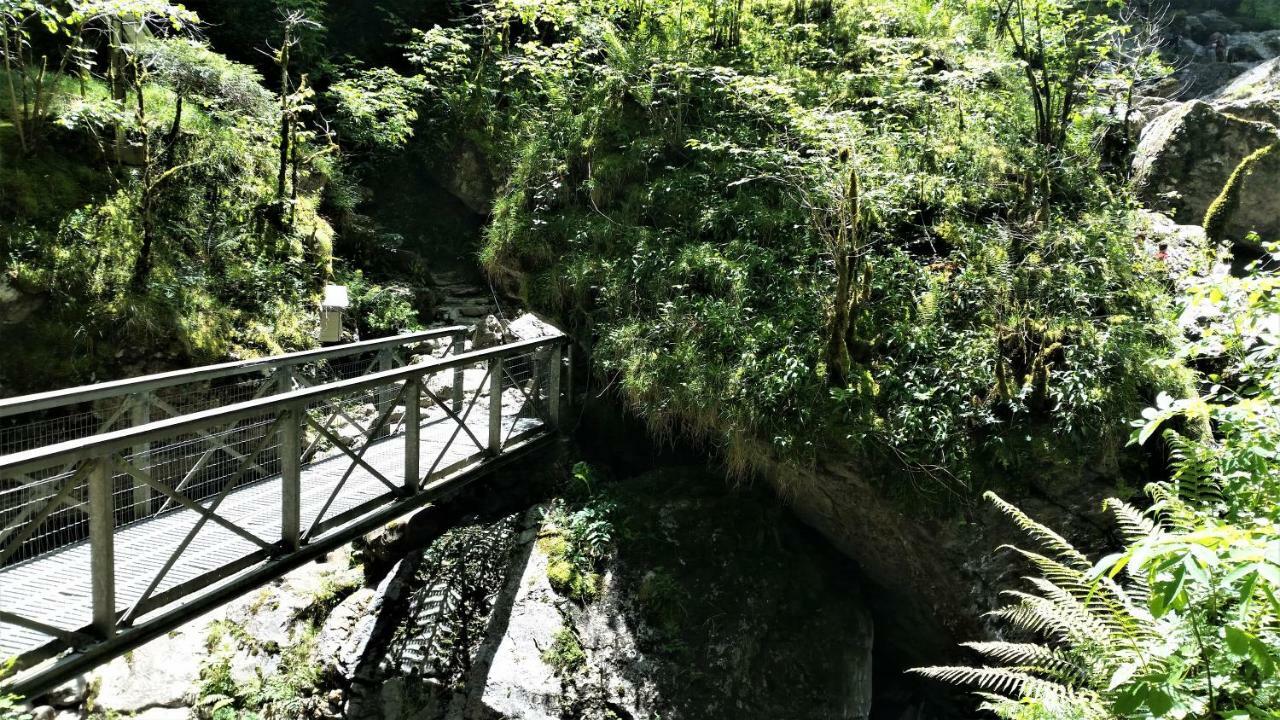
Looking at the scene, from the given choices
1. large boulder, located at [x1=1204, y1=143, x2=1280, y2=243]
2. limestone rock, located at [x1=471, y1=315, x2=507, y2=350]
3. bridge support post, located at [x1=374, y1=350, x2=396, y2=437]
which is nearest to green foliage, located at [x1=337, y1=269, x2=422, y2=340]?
bridge support post, located at [x1=374, y1=350, x2=396, y2=437]

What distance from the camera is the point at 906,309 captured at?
21.6ft

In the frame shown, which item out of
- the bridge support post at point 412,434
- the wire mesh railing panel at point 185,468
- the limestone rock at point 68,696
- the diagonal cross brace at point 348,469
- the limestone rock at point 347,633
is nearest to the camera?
the diagonal cross brace at point 348,469

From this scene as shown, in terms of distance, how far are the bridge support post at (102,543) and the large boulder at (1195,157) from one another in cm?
1065

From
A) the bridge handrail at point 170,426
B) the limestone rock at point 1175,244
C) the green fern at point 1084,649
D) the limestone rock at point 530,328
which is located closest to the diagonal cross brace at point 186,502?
the bridge handrail at point 170,426

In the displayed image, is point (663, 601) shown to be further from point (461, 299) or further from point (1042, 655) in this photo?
point (461, 299)

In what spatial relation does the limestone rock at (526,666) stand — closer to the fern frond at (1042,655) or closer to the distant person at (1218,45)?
the fern frond at (1042,655)

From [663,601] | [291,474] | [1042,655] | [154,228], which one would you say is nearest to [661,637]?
[663,601]

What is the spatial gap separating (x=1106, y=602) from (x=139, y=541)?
579cm

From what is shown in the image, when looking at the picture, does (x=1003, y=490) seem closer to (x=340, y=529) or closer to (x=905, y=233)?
(x=905, y=233)

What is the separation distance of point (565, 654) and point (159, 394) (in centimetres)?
456

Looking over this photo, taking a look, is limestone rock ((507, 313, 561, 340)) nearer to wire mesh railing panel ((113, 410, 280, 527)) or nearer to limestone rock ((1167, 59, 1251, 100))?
wire mesh railing panel ((113, 410, 280, 527))

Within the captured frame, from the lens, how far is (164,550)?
4.46 m

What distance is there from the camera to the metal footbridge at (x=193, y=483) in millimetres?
3529

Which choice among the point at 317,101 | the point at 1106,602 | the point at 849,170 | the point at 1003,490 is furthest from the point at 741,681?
the point at 317,101
